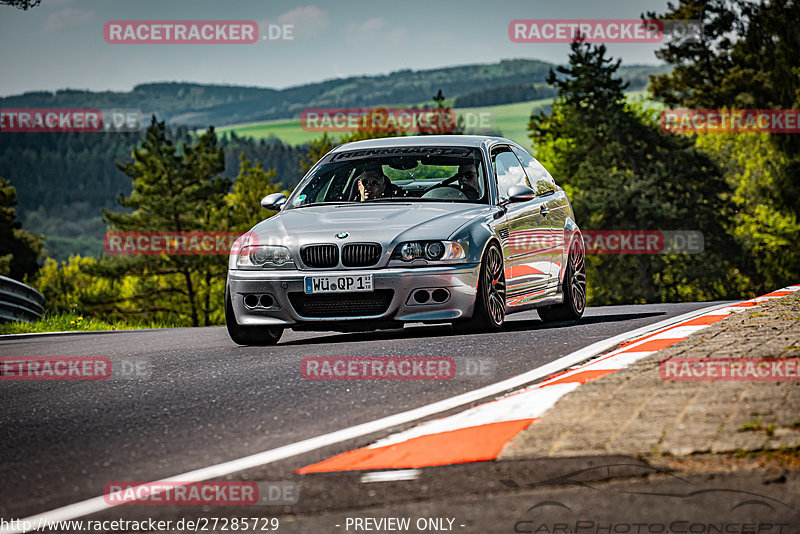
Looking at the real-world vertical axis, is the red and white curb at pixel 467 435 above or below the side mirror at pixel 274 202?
below

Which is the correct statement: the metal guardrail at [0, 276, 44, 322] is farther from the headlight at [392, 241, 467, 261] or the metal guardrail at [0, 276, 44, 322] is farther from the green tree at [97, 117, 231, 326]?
the green tree at [97, 117, 231, 326]

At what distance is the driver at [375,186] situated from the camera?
10500 mm

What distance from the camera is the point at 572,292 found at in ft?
36.9

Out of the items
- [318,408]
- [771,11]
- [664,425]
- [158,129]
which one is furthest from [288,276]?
[158,129]

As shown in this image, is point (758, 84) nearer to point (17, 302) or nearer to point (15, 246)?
point (17, 302)

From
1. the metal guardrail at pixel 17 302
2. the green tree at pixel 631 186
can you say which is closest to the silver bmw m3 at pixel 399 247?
the metal guardrail at pixel 17 302

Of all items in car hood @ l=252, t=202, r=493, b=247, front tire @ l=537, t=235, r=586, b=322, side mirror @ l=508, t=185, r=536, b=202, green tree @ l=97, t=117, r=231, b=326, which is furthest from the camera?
green tree @ l=97, t=117, r=231, b=326

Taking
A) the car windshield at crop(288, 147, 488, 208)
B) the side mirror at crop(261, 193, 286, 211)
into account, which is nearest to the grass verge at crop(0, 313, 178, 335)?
the side mirror at crop(261, 193, 286, 211)

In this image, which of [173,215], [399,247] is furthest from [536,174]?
[173,215]

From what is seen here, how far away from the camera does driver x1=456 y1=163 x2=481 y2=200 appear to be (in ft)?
33.2

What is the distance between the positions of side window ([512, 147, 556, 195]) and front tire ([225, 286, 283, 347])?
300cm

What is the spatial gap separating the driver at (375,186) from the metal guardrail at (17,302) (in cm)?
704

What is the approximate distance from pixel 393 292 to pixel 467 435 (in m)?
4.01

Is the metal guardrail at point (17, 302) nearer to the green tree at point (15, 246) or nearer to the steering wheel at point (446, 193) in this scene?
the steering wheel at point (446, 193)
